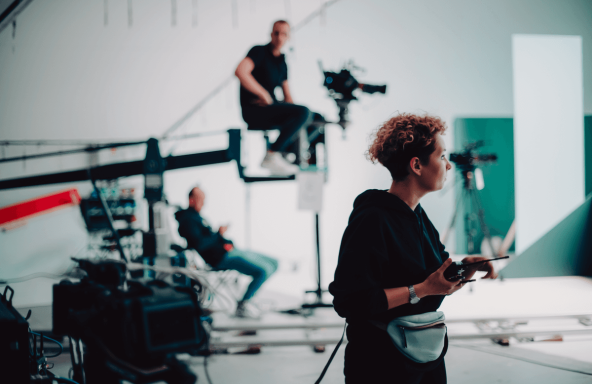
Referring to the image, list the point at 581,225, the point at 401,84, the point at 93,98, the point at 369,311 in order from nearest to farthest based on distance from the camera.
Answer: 1. the point at 369,311
2. the point at 581,225
3. the point at 93,98
4. the point at 401,84

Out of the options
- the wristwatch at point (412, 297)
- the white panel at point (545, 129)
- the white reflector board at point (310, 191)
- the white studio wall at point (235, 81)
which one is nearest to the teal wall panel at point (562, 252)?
the white panel at point (545, 129)

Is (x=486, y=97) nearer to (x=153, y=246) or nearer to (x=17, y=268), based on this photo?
(x=153, y=246)

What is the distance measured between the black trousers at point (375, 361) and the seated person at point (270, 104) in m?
1.91

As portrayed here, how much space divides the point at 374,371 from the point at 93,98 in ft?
16.0

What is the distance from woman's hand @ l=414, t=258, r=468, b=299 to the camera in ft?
2.78

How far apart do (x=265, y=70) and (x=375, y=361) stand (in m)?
2.39

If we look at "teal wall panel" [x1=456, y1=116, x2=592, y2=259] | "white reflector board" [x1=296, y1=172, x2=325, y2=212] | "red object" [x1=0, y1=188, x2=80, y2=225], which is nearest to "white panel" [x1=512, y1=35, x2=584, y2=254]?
Answer: "teal wall panel" [x1=456, y1=116, x2=592, y2=259]

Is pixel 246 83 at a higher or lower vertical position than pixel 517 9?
lower

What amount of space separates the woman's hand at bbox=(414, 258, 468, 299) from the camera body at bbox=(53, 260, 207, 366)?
48 centimetres

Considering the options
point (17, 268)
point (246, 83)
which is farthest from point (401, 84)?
point (17, 268)

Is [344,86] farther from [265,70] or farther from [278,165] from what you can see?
[278,165]

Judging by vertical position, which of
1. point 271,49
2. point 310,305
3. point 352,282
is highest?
point 271,49

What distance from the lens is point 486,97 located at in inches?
207

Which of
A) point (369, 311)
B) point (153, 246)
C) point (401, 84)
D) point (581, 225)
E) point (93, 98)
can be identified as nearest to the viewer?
point (369, 311)
